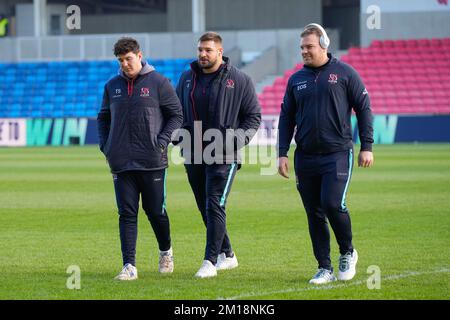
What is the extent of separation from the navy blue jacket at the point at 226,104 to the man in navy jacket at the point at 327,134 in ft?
2.53

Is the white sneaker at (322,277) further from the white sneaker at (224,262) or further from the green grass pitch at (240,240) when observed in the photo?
the white sneaker at (224,262)

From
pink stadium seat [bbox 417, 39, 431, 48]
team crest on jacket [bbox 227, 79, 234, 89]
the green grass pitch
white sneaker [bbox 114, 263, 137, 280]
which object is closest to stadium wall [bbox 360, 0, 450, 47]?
pink stadium seat [bbox 417, 39, 431, 48]

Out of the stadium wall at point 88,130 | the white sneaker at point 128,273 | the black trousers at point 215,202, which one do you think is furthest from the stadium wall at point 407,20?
the white sneaker at point 128,273

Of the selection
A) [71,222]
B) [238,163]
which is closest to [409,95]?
[71,222]

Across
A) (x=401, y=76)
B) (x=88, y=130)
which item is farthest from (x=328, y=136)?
(x=401, y=76)

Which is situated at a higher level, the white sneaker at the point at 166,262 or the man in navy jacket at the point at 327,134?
the man in navy jacket at the point at 327,134

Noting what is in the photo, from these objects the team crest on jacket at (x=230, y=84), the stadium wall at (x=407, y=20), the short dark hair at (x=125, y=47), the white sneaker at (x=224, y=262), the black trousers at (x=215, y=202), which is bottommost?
the white sneaker at (x=224, y=262)

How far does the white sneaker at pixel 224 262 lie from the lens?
432 inches

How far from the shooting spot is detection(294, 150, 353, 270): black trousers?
9758mm

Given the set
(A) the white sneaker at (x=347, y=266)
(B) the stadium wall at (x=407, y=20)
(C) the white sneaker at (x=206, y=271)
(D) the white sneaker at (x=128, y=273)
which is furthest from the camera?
(B) the stadium wall at (x=407, y=20)

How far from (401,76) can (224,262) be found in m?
34.4

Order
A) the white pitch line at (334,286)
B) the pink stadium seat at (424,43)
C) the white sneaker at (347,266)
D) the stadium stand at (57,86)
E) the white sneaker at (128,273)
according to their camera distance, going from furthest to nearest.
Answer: the stadium stand at (57,86), the pink stadium seat at (424,43), the white sneaker at (128,273), the white sneaker at (347,266), the white pitch line at (334,286)

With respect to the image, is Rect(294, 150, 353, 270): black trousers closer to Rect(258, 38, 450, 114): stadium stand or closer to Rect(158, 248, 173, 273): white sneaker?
Rect(158, 248, 173, 273): white sneaker

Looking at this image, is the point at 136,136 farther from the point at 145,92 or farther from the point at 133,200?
the point at 133,200
